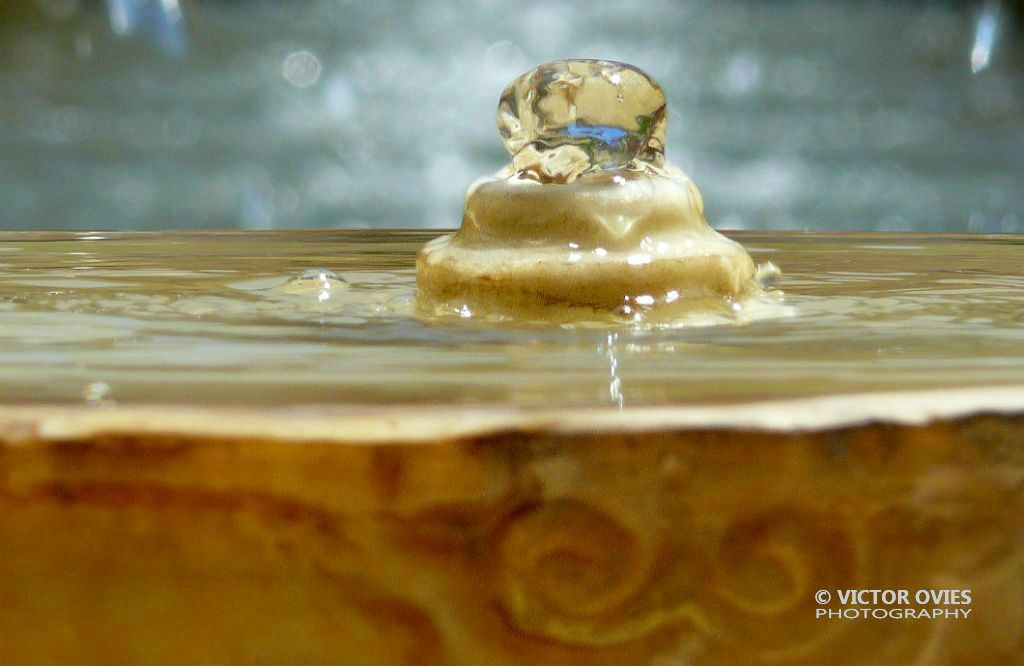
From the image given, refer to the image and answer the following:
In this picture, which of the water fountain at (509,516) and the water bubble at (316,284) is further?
the water bubble at (316,284)

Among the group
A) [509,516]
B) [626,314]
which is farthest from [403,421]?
[626,314]

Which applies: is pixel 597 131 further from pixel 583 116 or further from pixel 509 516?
pixel 509 516

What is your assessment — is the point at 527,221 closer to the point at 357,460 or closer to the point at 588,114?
the point at 588,114

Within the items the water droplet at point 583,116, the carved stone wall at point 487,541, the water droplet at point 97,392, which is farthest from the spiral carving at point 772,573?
the water droplet at point 583,116

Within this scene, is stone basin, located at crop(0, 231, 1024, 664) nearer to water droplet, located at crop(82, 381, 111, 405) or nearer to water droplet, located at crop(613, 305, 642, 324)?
water droplet, located at crop(82, 381, 111, 405)

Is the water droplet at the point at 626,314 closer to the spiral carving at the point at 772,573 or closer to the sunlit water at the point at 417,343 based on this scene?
the sunlit water at the point at 417,343

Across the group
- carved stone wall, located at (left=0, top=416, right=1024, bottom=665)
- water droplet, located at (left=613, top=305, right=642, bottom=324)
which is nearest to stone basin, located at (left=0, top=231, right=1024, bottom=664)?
carved stone wall, located at (left=0, top=416, right=1024, bottom=665)

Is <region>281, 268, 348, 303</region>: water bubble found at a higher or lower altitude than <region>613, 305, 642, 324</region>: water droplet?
higher
